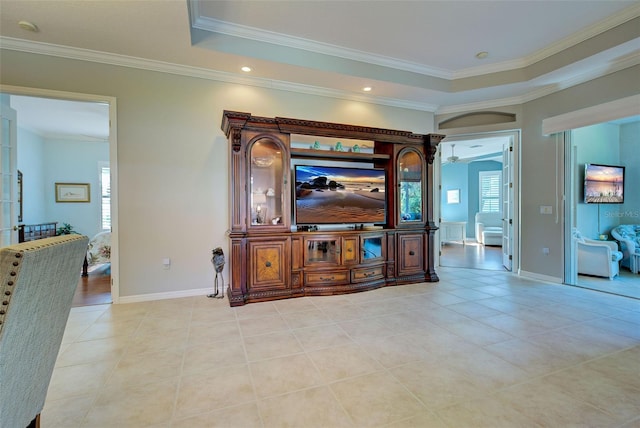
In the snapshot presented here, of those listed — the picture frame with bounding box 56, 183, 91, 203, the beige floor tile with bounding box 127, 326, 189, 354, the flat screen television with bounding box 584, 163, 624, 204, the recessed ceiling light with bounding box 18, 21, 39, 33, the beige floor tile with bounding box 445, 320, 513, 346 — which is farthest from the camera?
Result: the picture frame with bounding box 56, 183, 91, 203

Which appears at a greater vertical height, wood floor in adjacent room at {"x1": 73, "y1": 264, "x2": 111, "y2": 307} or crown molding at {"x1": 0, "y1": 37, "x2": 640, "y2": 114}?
crown molding at {"x1": 0, "y1": 37, "x2": 640, "y2": 114}

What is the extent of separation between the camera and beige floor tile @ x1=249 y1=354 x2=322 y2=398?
1771 millimetres

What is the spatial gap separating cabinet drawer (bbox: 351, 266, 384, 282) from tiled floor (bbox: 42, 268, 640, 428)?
2.03ft

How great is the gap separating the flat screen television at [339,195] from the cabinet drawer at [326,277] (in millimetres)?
678

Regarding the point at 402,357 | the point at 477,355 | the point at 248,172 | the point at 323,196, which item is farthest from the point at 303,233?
the point at 477,355

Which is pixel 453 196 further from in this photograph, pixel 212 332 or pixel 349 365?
pixel 212 332

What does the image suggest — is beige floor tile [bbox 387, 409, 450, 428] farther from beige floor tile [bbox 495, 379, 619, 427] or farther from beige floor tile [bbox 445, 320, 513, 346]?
beige floor tile [bbox 445, 320, 513, 346]

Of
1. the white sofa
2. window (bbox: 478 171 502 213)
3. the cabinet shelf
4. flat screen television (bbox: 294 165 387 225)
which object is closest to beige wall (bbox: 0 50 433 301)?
the cabinet shelf

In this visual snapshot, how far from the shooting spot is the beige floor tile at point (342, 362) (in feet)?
6.32

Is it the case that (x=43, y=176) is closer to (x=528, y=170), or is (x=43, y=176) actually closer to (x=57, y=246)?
(x=57, y=246)

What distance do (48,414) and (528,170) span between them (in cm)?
604

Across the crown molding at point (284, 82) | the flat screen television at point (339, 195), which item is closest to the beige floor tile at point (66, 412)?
the flat screen television at point (339, 195)

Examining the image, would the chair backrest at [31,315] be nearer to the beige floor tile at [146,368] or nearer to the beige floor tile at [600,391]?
the beige floor tile at [146,368]

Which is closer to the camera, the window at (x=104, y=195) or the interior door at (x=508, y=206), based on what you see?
the interior door at (x=508, y=206)
